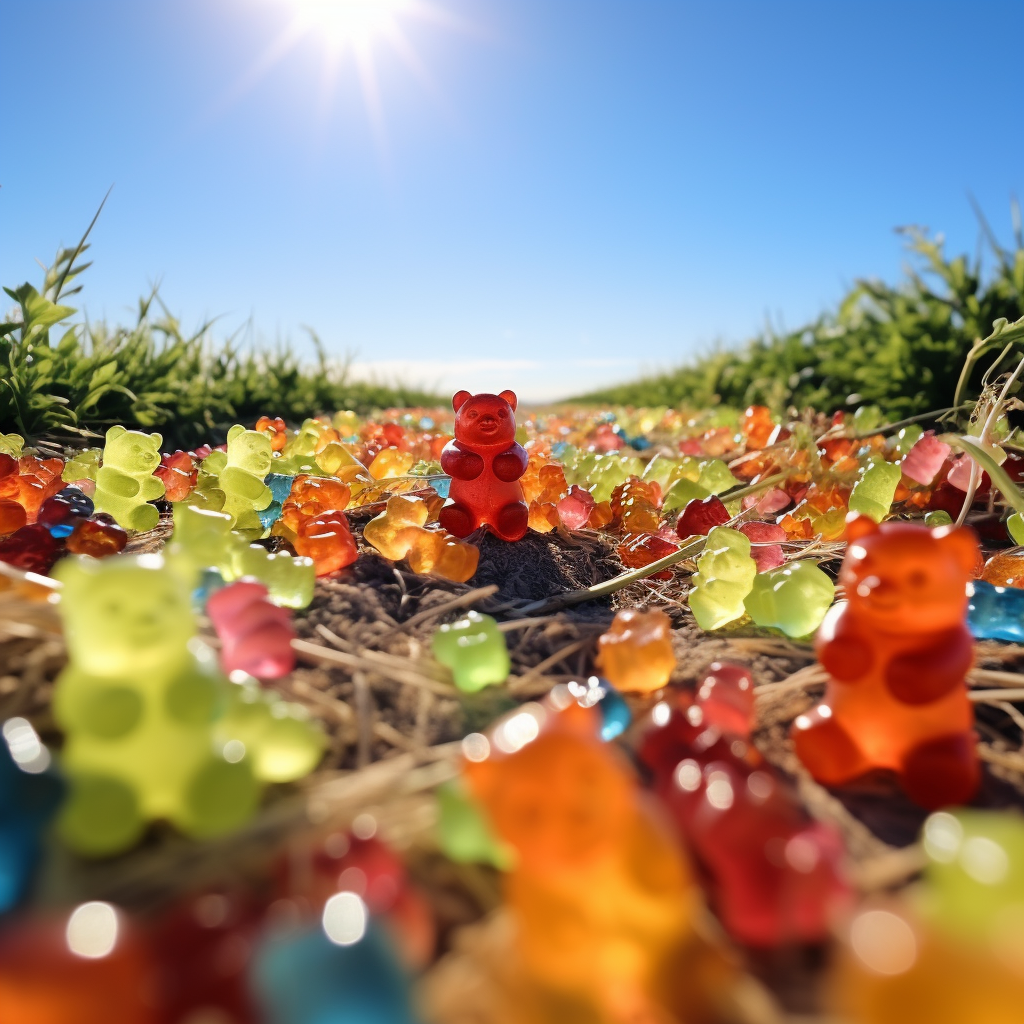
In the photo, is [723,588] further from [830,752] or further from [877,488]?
[877,488]

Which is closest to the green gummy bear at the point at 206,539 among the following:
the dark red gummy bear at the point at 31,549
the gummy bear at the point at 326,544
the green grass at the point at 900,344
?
the gummy bear at the point at 326,544

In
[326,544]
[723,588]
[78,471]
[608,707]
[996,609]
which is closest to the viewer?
[608,707]

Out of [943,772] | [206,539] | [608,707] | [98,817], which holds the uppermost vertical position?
[206,539]

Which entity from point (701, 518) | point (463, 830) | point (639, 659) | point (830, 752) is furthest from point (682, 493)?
point (463, 830)

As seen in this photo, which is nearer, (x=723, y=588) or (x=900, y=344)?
(x=723, y=588)

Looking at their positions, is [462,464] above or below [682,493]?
above

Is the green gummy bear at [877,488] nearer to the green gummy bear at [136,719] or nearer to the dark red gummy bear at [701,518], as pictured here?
the dark red gummy bear at [701,518]

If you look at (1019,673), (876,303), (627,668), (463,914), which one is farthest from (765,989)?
(876,303)
